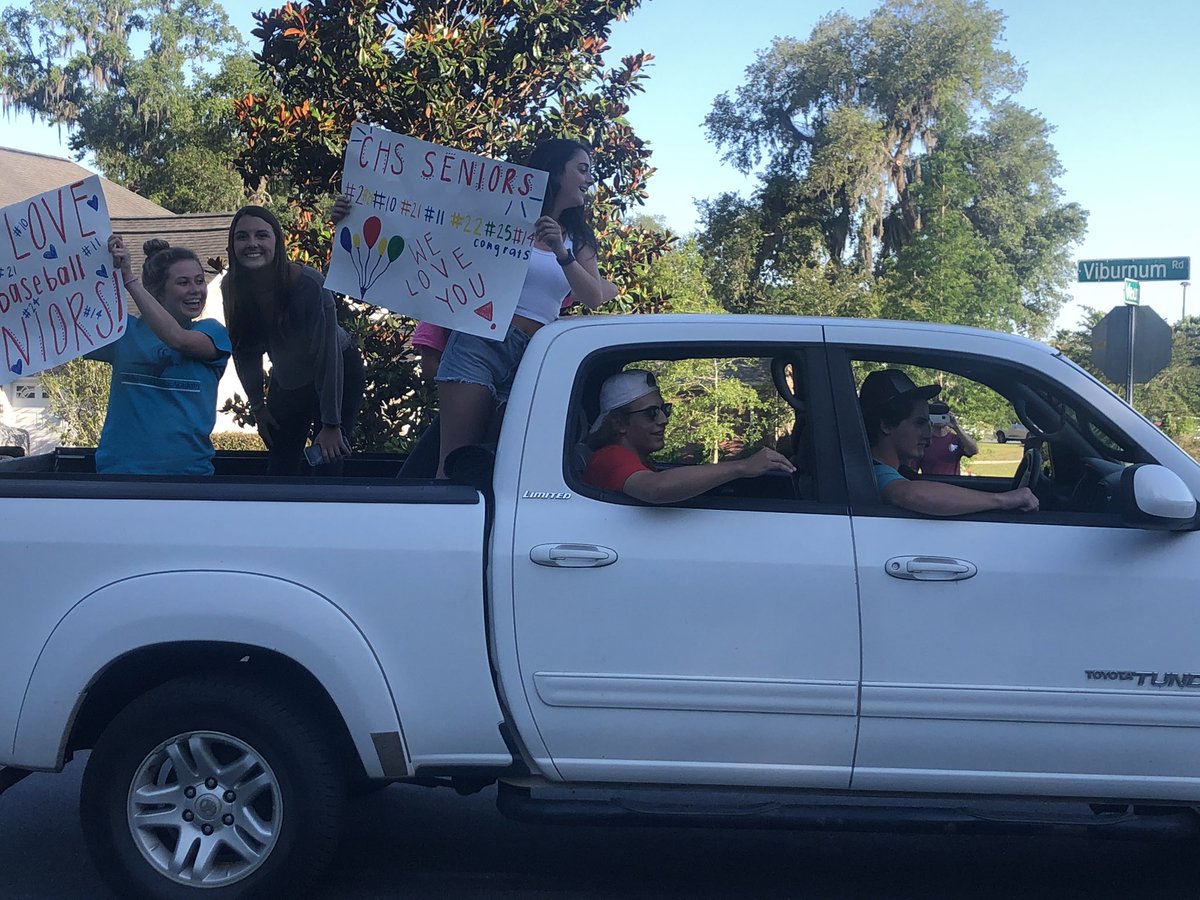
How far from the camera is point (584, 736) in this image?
3.54m

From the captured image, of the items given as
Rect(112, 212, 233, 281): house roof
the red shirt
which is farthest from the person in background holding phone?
Rect(112, 212, 233, 281): house roof

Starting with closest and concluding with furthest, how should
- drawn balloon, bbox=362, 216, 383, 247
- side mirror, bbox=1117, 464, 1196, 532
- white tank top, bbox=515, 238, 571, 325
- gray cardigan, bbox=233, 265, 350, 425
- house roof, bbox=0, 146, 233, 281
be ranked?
side mirror, bbox=1117, 464, 1196, 532 → drawn balloon, bbox=362, 216, 383, 247 → white tank top, bbox=515, 238, 571, 325 → gray cardigan, bbox=233, 265, 350, 425 → house roof, bbox=0, 146, 233, 281

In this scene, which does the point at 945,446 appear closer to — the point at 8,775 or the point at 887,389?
the point at 887,389

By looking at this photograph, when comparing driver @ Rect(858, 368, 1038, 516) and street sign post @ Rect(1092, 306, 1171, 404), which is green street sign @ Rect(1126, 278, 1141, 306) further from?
driver @ Rect(858, 368, 1038, 516)

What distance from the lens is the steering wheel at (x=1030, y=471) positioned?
4.00 m

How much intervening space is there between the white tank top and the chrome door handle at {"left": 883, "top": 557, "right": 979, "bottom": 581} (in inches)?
74.1

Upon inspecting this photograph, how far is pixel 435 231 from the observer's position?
464 cm

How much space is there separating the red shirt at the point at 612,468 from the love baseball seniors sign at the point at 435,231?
2.88 feet

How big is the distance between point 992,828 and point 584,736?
3.85ft

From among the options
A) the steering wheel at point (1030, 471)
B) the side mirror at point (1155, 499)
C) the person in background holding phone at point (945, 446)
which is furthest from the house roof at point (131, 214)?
the side mirror at point (1155, 499)

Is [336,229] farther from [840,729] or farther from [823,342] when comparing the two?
[840,729]

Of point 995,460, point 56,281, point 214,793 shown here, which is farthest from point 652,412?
point 56,281

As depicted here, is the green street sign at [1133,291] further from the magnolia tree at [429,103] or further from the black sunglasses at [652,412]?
the black sunglasses at [652,412]

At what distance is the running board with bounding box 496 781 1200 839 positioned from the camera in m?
3.47
